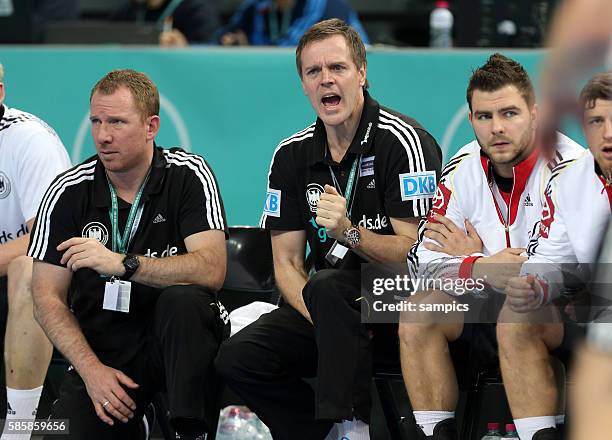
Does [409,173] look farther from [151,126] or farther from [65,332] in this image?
[65,332]

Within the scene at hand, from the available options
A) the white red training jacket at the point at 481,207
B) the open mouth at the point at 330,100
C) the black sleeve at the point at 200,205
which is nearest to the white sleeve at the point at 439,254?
the white red training jacket at the point at 481,207

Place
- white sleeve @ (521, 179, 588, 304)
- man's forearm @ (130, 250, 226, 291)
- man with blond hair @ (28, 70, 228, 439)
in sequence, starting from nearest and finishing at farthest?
white sleeve @ (521, 179, 588, 304), man with blond hair @ (28, 70, 228, 439), man's forearm @ (130, 250, 226, 291)

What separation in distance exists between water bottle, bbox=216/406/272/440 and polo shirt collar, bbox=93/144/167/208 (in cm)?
119

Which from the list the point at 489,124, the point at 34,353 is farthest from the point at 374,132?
the point at 34,353

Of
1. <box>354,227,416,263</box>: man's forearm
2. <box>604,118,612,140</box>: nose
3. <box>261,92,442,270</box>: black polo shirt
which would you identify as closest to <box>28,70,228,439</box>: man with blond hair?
<box>261,92,442,270</box>: black polo shirt

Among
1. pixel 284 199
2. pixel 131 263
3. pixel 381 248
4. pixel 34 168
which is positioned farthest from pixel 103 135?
pixel 381 248

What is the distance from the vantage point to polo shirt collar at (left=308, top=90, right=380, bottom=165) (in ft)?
15.4

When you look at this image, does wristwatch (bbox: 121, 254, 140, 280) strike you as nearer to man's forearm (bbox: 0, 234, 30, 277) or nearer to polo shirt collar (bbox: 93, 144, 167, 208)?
polo shirt collar (bbox: 93, 144, 167, 208)

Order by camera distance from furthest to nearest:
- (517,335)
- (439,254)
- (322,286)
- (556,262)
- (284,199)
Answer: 1. (284,199)
2. (439,254)
3. (322,286)
4. (556,262)
5. (517,335)

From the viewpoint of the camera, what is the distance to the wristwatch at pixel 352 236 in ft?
14.4

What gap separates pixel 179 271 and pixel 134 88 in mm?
865

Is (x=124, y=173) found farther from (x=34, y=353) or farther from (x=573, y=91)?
(x=573, y=91)

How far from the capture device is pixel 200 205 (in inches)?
181

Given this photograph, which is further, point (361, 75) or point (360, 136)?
point (361, 75)
